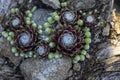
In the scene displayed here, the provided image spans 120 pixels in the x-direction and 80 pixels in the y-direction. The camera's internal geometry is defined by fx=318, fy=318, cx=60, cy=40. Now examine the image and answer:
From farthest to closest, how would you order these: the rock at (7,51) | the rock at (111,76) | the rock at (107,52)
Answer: the rock at (7,51), the rock at (107,52), the rock at (111,76)

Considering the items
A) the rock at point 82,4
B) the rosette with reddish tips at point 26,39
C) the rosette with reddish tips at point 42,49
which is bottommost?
the rosette with reddish tips at point 42,49

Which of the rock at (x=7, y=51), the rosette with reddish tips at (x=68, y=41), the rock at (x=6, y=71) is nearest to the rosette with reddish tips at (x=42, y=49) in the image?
the rosette with reddish tips at (x=68, y=41)

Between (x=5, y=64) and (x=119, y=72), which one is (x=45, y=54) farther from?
(x=119, y=72)

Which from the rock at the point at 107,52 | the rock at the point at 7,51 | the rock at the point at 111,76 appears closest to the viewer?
the rock at the point at 111,76

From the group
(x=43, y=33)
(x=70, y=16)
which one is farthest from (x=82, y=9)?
(x=43, y=33)

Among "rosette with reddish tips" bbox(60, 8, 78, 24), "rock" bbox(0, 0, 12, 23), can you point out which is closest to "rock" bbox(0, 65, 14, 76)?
"rock" bbox(0, 0, 12, 23)

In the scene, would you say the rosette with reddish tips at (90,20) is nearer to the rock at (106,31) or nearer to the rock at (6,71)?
the rock at (106,31)
